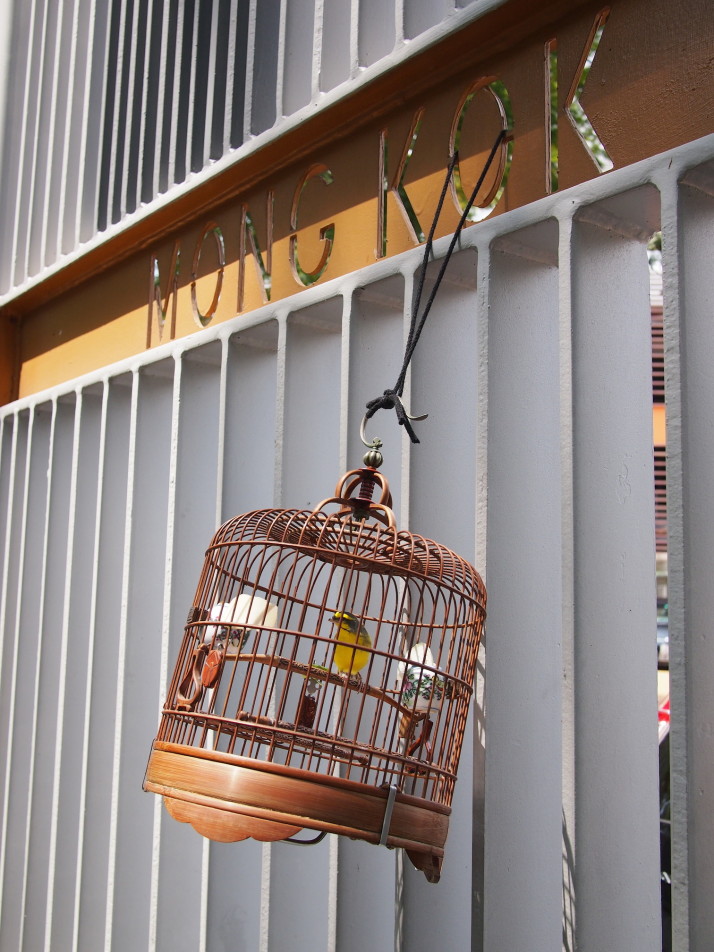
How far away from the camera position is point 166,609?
2170 millimetres

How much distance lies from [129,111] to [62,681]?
Result: 1440mm

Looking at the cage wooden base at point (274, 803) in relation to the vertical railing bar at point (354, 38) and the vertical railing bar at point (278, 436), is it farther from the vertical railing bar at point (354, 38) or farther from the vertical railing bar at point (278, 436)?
the vertical railing bar at point (354, 38)

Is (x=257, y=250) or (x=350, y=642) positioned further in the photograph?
(x=257, y=250)

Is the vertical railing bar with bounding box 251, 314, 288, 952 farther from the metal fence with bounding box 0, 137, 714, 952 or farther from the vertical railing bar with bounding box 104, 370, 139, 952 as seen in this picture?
the vertical railing bar with bounding box 104, 370, 139, 952

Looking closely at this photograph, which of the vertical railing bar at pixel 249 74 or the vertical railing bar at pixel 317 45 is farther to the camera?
the vertical railing bar at pixel 249 74

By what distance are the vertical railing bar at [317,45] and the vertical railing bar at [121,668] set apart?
0.80 metres

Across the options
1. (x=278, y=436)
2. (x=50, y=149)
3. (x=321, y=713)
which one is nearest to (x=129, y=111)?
(x=50, y=149)

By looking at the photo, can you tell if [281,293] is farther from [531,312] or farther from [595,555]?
[595,555]

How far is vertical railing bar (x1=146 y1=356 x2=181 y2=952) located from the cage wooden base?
959mm

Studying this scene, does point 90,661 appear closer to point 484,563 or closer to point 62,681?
point 62,681

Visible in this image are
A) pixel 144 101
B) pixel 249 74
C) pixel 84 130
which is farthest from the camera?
pixel 84 130

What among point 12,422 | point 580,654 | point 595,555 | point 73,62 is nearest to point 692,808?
point 580,654

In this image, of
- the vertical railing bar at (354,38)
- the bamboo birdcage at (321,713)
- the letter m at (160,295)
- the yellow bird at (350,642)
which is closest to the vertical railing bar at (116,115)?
the letter m at (160,295)

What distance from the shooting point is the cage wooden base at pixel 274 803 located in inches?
45.4
